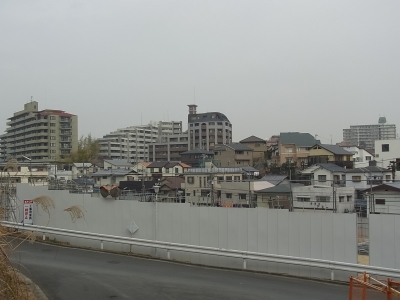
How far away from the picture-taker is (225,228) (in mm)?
12984

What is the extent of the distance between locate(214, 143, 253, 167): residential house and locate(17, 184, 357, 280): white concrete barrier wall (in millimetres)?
46524

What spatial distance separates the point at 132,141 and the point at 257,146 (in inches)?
1962

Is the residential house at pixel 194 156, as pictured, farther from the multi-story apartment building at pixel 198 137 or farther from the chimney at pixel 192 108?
the chimney at pixel 192 108

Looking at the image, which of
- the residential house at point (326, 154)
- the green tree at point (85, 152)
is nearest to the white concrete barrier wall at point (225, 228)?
the residential house at point (326, 154)

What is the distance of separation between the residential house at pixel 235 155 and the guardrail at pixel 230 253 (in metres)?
46.8

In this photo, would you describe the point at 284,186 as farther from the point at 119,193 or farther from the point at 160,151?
the point at 160,151

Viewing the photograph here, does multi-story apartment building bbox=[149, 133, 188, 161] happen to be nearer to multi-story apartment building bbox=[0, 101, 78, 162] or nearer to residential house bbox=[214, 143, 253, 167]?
multi-story apartment building bbox=[0, 101, 78, 162]

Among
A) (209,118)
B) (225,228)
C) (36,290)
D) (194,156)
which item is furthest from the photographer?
(209,118)

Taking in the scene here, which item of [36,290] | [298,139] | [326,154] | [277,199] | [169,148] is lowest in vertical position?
[36,290]

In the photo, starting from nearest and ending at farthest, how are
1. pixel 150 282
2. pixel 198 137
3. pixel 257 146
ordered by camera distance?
pixel 150 282, pixel 257 146, pixel 198 137

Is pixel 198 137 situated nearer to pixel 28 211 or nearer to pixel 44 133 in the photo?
pixel 44 133

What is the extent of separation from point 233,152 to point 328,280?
171 feet

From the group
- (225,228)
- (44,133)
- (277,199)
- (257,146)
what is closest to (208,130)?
(257,146)

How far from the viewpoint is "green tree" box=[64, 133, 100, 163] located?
78250 mm
